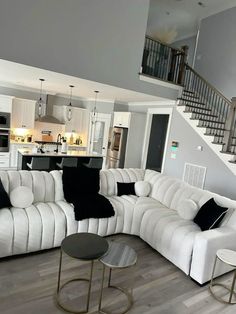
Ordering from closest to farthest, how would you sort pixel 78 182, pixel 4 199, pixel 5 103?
pixel 4 199
pixel 78 182
pixel 5 103

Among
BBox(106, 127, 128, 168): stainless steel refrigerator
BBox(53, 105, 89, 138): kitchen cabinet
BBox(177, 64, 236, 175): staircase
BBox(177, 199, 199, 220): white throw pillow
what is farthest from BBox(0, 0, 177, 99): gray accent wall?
BBox(53, 105, 89, 138): kitchen cabinet

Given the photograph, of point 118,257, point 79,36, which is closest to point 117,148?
point 79,36

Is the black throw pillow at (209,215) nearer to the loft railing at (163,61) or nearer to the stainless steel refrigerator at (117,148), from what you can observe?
the loft railing at (163,61)

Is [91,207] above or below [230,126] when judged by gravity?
below

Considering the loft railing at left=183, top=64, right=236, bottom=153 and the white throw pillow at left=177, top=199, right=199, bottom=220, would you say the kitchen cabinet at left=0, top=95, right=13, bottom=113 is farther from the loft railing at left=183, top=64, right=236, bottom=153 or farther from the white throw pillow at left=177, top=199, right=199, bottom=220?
the white throw pillow at left=177, top=199, right=199, bottom=220

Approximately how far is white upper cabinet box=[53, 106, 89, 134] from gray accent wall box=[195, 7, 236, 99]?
4.33 meters

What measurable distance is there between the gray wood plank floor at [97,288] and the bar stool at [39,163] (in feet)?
9.71

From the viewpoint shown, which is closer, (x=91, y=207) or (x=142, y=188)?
(x=91, y=207)

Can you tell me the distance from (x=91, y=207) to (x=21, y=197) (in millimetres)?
930

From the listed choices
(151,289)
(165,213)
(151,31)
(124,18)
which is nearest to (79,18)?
(124,18)

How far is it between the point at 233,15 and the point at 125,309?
745cm

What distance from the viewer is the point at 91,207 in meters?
3.22

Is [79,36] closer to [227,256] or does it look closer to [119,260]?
[119,260]

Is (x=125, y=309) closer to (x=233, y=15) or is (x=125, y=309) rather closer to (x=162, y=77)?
(x=162, y=77)
